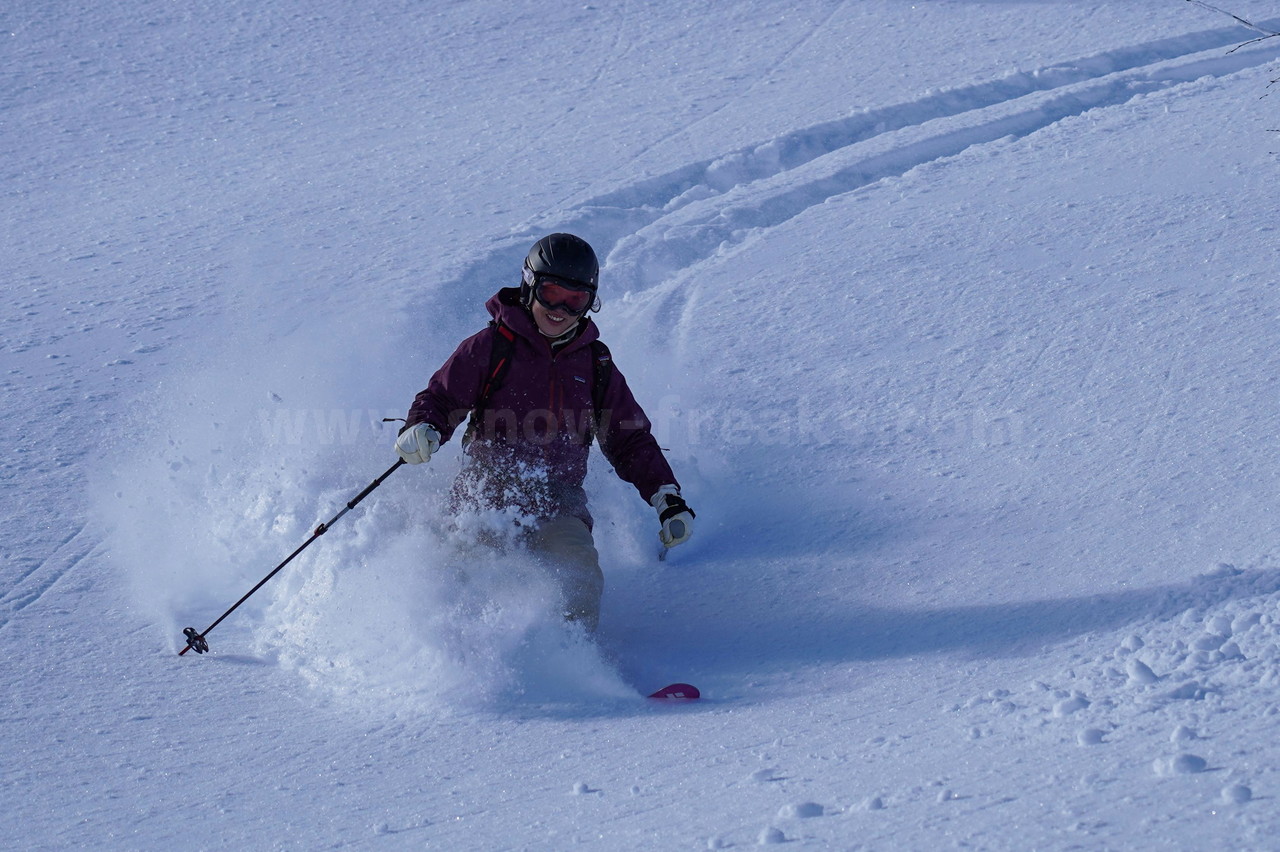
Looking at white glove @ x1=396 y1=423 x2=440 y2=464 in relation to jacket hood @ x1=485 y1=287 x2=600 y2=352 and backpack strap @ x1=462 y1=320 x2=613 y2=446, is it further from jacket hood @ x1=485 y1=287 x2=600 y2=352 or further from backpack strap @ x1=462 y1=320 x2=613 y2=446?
jacket hood @ x1=485 y1=287 x2=600 y2=352

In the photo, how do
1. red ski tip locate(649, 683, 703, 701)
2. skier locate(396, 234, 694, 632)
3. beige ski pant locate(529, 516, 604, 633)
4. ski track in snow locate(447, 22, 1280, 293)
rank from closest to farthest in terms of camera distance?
red ski tip locate(649, 683, 703, 701)
beige ski pant locate(529, 516, 604, 633)
skier locate(396, 234, 694, 632)
ski track in snow locate(447, 22, 1280, 293)

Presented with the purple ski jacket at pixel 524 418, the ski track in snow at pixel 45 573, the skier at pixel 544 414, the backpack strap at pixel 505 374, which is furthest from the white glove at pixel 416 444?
the ski track in snow at pixel 45 573

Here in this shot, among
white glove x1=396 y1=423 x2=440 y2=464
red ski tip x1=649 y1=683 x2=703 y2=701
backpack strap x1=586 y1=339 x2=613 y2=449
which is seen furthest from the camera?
backpack strap x1=586 y1=339 x2=613 y2=449

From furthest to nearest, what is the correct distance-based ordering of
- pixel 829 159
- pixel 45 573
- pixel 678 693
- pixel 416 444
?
pixel 829 159 < pixel 45 573 < pixel 416 444 < pixel 678 693

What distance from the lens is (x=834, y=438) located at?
17.0 feet

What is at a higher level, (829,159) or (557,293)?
(557,293)

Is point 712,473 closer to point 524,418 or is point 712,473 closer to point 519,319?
point 524,418

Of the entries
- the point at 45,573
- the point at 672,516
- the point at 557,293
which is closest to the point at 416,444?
the point at 557,293


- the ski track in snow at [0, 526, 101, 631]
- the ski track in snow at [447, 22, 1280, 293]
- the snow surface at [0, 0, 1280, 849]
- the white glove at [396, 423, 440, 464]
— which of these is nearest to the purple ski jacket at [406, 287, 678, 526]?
the white glove at [396, 423, 440, 464]

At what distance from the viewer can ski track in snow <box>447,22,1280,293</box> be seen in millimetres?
7414

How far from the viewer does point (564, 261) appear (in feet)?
13.7

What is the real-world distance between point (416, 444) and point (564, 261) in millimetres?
851

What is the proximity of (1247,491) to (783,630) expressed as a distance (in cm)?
172

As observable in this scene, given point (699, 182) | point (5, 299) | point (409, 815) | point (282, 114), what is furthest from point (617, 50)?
point (409, 815)
